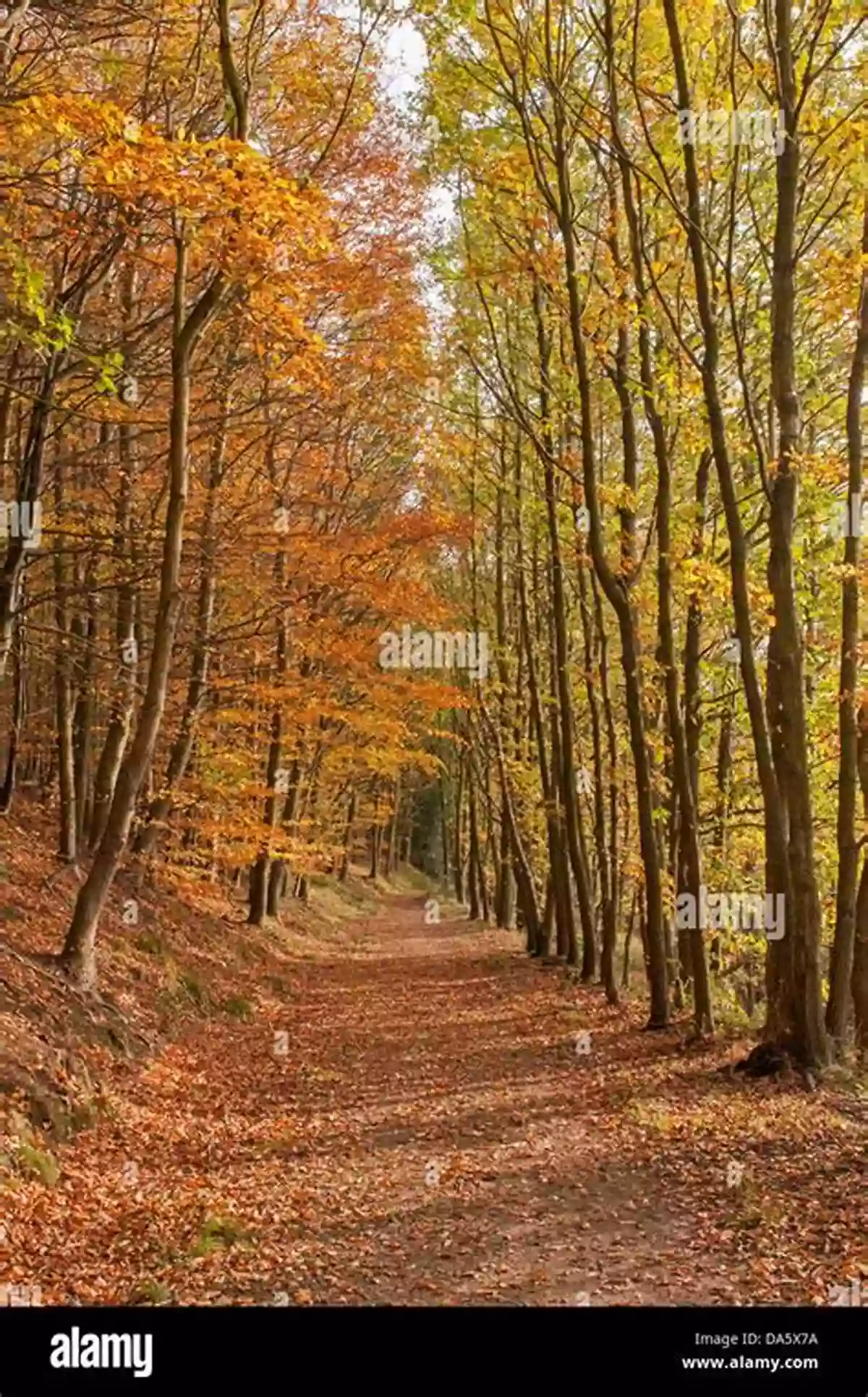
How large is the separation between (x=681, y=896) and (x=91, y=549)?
7.78m

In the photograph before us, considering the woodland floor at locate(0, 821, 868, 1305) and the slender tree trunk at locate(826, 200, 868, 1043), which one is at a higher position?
the slender tree trunk at locate(826, 200, 868, 1043)

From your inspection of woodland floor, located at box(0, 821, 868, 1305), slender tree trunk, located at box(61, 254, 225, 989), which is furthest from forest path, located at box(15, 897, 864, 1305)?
slender tree trunk, located at box(61, 254, 225, 989)

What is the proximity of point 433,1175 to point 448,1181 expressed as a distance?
0.16 m

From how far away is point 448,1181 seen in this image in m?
7.64

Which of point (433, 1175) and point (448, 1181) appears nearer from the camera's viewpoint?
point (448, 1181)

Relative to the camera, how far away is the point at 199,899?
18531 mm

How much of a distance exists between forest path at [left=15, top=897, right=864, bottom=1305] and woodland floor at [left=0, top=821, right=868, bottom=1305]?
23 mm

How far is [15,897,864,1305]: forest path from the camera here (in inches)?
231
